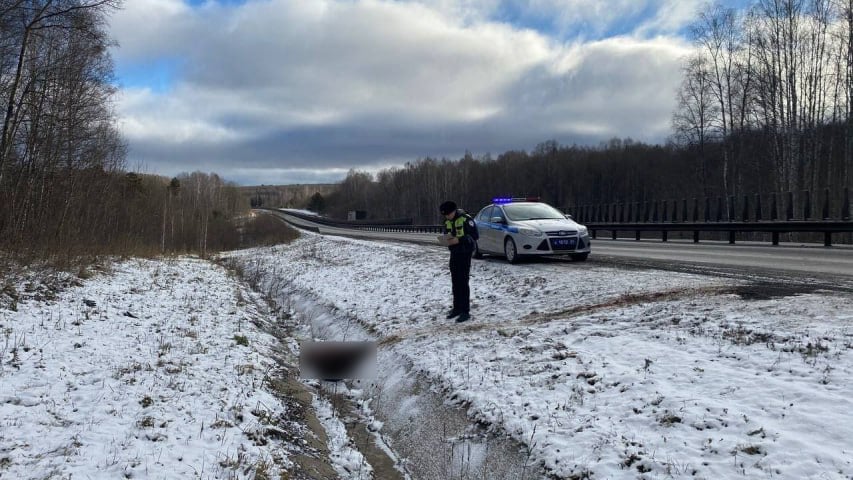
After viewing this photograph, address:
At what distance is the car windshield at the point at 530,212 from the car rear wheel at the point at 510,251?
2.06 feet

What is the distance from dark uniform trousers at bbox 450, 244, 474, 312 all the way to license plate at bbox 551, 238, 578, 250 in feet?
13.9

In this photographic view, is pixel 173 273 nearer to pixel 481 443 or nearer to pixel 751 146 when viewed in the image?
pixel 481 443

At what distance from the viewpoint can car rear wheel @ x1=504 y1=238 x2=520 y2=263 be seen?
13.6 meters

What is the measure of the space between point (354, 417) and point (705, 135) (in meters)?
42.8

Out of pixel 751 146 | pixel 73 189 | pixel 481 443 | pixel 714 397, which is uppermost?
pixel 751 146

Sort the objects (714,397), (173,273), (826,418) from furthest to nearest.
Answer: (173,273) < (714,397) < (826,418)

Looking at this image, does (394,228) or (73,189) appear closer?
(73,189)

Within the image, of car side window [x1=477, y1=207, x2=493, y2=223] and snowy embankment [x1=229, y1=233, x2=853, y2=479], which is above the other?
car side window [x1=477, y1=207, x2=493, y2=223]

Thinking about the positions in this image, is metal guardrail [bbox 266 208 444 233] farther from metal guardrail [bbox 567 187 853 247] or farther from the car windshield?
the car windshield

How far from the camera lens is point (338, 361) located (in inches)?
376

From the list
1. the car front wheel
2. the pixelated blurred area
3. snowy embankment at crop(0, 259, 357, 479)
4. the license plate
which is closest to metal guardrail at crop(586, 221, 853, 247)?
the car front wheel

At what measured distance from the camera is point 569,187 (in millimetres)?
97750

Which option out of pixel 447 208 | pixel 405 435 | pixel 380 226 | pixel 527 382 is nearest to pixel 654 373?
pixel 527 382

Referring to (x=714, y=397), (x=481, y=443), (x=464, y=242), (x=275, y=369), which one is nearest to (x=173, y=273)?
(x=275, y=369)
